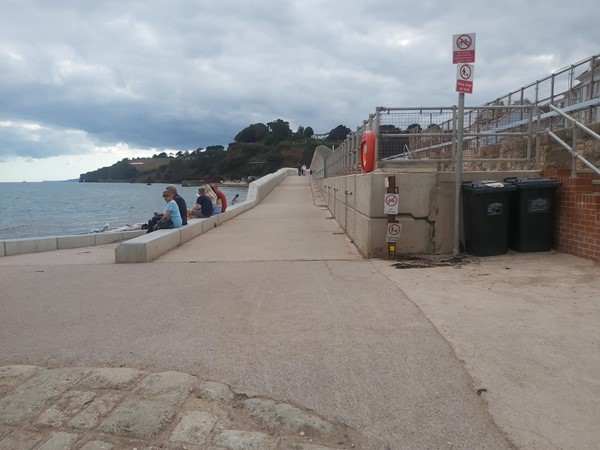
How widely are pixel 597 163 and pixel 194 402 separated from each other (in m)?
9.36

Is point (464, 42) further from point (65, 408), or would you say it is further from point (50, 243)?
point (50, 243)

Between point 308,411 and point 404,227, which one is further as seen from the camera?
point 404,227

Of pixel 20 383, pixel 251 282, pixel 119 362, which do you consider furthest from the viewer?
pixel 251 282

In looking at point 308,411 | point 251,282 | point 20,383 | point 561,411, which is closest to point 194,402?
point 308,411

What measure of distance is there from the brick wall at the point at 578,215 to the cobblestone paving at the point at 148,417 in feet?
18.8

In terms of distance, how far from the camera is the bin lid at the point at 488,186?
25.3ft

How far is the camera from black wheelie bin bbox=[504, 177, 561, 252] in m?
7.81

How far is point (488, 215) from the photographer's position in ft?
25.7

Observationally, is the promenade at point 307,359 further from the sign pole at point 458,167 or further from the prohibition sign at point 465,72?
the prohibition sign at point 465,72

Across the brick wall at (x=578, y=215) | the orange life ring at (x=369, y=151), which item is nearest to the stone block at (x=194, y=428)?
the brick wall at (x=578, y=215)

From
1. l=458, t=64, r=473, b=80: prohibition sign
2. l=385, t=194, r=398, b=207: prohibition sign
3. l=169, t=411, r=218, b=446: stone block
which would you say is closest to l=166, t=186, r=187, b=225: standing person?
l=385, t=194, r=398, b=207: prohibition sign

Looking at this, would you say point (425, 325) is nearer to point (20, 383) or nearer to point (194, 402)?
point (194, 402)

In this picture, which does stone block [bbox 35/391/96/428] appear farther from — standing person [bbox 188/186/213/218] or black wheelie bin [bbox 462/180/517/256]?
standing person [bbox 188/186/213/218]

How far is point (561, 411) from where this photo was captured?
3088 millimetres
